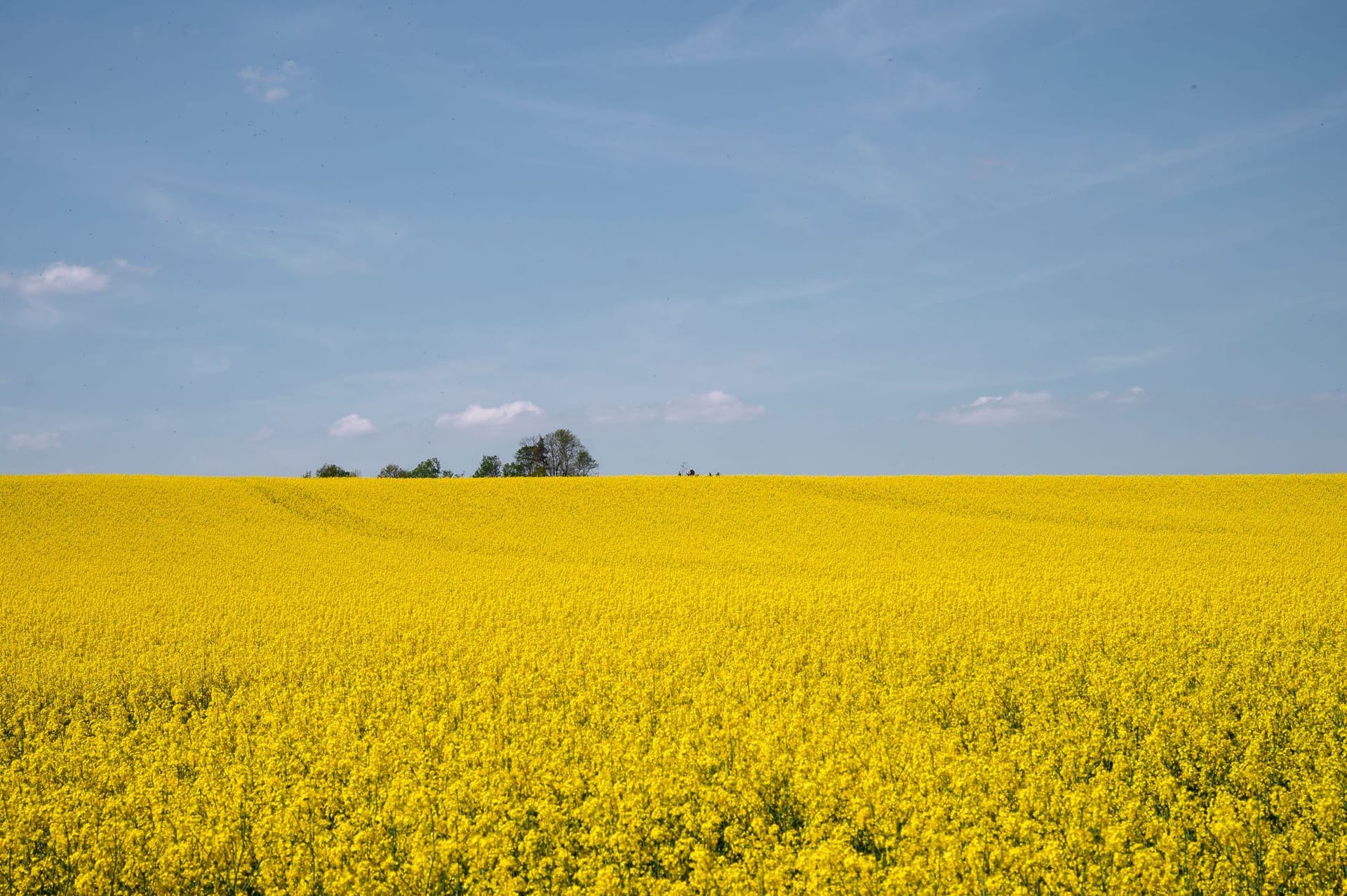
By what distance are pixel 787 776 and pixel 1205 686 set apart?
6.53m

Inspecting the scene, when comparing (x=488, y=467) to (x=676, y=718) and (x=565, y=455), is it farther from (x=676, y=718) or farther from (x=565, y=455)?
(x=676, y=718)

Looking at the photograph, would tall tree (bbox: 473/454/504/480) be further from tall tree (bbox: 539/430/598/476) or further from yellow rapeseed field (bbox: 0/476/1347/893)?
yellow rapeseed field (bbox: 0/476/1347/893)

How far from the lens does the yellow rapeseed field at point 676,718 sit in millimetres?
6551

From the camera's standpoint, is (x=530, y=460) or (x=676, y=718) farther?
(x=530, y=460)

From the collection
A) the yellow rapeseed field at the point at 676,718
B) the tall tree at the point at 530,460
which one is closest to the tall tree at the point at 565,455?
the tall tree at the point at 530,460

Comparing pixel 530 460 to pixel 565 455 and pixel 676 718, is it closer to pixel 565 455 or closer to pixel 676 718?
pixel 565 455

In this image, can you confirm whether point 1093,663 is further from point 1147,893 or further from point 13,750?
point 13,750

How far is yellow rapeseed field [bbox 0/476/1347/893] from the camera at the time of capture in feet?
21.5

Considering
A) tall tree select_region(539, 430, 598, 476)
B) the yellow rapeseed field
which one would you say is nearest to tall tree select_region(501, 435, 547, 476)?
tall tree select_region(539, 430, 598, 476)

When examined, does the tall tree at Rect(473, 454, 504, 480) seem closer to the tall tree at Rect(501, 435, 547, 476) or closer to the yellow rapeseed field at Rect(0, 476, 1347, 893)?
the tall tree at Rect(501, 435, 547, 476)

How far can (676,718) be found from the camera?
33.0 ft

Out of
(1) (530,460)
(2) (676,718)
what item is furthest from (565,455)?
(2) (676,718)

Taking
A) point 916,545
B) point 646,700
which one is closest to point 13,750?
point 646,700

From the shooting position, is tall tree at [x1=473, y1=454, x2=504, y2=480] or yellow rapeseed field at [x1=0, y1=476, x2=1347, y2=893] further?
tall tree at [x1=473, y1=454, x2=504, y2=480]
